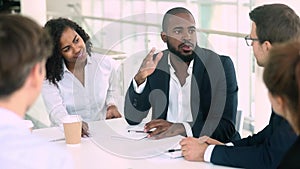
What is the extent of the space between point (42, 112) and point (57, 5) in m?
2.78

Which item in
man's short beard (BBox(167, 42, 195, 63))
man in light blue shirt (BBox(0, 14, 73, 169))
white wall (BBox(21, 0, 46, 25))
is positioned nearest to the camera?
man in light blue shirt (BBox(0, 14, 73, 169))

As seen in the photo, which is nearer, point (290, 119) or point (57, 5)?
point (290, 119)

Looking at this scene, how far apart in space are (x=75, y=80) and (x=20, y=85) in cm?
143

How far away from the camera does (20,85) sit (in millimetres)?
1025

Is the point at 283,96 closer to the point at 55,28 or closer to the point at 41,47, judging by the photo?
the point at 41,47

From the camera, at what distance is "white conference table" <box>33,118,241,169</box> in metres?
1.60

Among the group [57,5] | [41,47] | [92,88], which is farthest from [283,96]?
[57,5]

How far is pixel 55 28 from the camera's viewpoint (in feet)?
7.97

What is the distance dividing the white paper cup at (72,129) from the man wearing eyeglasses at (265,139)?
44 centimetres

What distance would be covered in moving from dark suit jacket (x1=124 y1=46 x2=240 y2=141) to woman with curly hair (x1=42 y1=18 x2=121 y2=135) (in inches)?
9.3

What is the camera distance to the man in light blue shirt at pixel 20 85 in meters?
0.97

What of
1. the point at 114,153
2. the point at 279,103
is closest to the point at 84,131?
→ the point at 114,153

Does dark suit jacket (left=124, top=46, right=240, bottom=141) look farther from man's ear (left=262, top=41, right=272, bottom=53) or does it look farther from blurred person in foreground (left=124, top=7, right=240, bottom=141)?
man's ear (left=262, top=41, right=272, bottom=53)

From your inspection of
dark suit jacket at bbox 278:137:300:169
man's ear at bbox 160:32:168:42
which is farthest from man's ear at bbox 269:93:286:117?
man's ear at bbox 160:32:168:42
